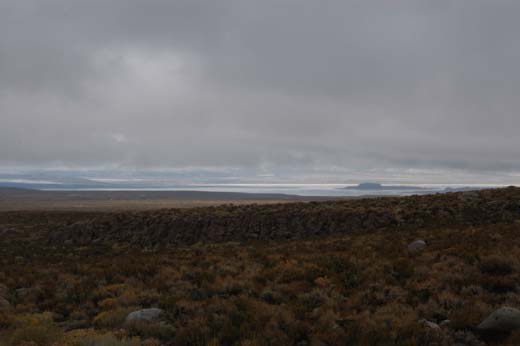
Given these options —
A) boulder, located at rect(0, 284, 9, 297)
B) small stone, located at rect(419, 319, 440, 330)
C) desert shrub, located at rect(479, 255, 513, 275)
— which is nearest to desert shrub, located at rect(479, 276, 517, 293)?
desert shrub, located at rect(479, 255, 513, 275)

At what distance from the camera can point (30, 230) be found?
110ft

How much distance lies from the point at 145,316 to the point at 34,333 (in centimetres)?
202

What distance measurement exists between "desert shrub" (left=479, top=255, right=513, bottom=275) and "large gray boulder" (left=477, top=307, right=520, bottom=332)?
137 inches

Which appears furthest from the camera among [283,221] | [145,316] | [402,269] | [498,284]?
[283,221]

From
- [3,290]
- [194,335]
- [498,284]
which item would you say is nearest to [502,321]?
[498,284]

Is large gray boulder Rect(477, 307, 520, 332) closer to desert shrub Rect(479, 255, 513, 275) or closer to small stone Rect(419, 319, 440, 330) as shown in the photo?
small stone Rect(419, 319, 440, 330)

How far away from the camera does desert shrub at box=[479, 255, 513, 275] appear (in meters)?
9.33

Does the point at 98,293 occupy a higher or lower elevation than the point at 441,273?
lower

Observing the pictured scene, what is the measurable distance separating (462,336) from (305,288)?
4.10 m

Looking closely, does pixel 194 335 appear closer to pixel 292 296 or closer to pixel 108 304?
pixel 292 296

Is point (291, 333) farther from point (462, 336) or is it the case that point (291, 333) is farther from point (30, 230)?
point (30, 230)

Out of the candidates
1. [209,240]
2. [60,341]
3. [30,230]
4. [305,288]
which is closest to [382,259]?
[305,288]

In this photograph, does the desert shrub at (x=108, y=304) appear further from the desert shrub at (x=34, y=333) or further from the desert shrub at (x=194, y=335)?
the desert shrub at (x=194, y=335)

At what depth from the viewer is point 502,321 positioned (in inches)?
243
